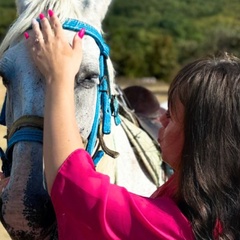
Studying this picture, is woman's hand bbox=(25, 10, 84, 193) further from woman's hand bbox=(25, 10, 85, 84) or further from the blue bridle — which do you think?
the blue bridle

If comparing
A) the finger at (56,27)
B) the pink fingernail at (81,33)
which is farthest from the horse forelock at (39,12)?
the finger at (56,27)

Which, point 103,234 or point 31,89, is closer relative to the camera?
point 103,234

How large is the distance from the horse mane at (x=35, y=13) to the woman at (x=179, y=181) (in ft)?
1.92

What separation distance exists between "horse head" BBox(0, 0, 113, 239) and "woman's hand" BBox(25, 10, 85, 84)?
0.91 feet

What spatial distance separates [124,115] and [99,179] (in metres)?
1.57

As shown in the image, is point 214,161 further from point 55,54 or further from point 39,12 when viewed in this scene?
point 39,12

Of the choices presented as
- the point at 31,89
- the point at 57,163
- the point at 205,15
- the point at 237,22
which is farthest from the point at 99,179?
the point at 205,15

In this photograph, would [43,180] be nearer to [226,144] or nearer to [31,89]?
[31,89]

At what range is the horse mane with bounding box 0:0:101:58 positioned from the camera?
6.74 ft

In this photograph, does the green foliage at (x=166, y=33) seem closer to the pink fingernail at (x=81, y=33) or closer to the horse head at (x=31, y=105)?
the horse head at (x=31, y=105)

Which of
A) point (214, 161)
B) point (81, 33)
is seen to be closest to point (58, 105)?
point (214, 161)

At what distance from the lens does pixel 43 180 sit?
70.4 inches

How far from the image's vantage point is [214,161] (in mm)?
1475

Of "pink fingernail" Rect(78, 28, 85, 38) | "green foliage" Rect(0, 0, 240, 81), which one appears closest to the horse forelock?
"pink fingernail" Rect(78, 28, 85, 38)
